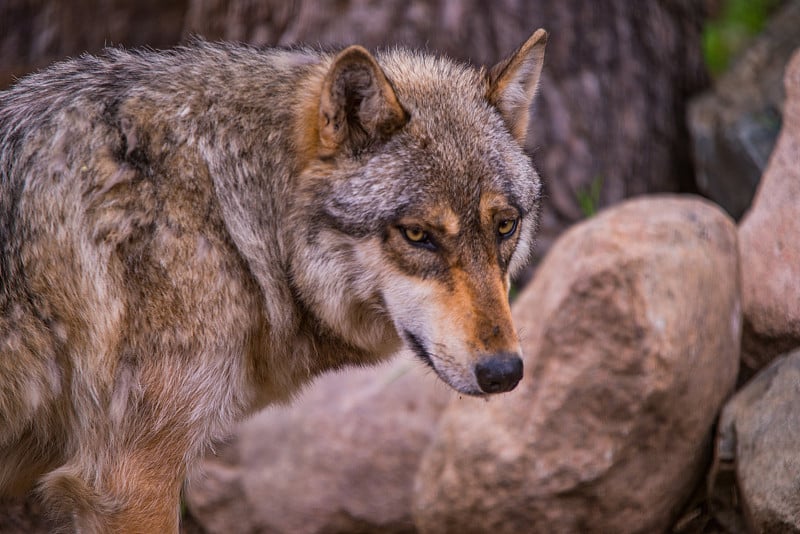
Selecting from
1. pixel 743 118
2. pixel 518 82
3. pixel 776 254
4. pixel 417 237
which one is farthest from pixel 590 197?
pixel 417 237

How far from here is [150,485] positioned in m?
3.65

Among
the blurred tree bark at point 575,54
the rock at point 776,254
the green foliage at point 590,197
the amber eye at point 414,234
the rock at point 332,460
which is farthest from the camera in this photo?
the green foliage at point 590,197

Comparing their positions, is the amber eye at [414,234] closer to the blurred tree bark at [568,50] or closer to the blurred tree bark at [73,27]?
the blurred tree bark at [568,50]

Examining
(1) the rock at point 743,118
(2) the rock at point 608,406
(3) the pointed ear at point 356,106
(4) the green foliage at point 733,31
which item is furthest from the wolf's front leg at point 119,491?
(4) the green foliage at point 733,31

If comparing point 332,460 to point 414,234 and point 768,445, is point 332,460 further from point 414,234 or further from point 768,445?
point 768,445

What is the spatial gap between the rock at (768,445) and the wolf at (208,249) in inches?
58.7

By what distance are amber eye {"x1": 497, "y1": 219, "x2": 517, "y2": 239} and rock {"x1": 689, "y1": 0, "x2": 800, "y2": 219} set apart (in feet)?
10.6

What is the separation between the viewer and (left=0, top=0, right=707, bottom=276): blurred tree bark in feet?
A: 23.0

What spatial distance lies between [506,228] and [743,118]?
3570mm

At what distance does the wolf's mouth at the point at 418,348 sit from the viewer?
371cm

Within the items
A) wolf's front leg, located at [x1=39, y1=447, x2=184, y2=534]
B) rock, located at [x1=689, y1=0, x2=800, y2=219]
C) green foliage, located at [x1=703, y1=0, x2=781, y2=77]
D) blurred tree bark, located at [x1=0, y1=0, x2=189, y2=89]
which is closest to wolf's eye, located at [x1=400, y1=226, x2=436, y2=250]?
wolf's front leg, located at [x1=39, y1=447, x2=184, y2=534]

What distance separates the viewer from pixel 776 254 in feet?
16.1

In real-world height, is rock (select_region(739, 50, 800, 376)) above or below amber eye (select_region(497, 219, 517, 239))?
below

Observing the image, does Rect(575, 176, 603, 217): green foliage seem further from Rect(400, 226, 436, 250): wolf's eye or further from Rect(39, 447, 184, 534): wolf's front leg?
Rect(39, 447, 184, 534): wolf's front leg
